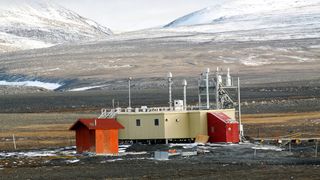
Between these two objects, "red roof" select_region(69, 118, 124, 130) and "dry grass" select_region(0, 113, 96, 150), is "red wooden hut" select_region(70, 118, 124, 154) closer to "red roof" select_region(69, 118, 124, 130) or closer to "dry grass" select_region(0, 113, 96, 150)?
"red roof" select_region(69, 118, 124, 130)

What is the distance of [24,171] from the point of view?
44719 millimetres

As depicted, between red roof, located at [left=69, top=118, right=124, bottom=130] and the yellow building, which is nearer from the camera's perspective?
red roof, located at [left=69, top=118, right=124, bottom=130]

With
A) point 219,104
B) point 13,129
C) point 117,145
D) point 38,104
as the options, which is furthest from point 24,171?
point 38,104

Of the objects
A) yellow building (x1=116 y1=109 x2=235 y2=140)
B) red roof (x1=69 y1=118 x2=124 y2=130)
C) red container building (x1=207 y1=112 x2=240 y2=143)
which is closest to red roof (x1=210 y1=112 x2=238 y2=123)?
red container building (x1=207 y1=112 x2=240 y2=143)

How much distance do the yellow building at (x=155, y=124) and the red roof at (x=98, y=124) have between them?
2589mm

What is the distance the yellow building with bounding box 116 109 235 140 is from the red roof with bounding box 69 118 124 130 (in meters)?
2.59

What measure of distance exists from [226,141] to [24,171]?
1835cm

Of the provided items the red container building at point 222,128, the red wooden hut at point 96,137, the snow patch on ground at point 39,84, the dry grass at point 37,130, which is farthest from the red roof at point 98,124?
the snow patch on ground at point 39,84

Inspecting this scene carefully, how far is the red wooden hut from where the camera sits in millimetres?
56000

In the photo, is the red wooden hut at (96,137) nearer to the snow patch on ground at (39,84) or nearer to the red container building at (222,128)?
the red container building at (222,128)

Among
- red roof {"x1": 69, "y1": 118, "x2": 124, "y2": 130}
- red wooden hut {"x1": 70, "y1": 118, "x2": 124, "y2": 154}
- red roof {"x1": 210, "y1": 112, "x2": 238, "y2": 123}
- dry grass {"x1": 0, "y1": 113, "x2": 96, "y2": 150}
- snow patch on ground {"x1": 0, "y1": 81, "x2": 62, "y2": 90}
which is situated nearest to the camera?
red wooden hut {"x1": 70, "y1": 118, "x2": 124, "y2": 154}

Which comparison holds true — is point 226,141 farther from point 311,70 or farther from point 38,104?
point 311,70

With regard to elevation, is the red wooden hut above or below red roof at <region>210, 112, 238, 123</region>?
below

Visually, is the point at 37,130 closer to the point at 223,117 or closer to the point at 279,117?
the point at 223,117
